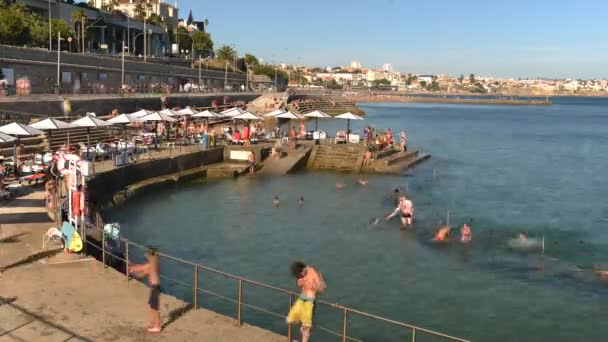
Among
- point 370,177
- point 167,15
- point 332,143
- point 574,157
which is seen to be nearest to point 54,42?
point 332,143

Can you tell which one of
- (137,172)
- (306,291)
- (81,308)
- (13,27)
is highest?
(13,27)

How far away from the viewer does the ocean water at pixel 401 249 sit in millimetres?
14594

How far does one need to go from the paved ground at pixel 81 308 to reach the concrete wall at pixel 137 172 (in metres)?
9.73

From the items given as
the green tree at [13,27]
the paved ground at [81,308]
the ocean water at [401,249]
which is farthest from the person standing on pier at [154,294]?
the green tree at [13,27]

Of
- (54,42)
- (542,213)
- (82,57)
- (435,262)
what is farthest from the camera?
(54,42)

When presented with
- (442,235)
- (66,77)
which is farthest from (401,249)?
(66,77)

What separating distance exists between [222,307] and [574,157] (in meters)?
47.7

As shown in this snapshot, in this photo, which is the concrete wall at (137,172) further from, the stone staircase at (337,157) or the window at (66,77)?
the window at (66,77)

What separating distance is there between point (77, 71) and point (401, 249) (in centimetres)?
4015

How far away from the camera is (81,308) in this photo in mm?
10602

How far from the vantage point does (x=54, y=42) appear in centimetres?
7250

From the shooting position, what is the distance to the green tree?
58906mm

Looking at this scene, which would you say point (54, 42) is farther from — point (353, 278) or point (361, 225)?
point (353, 278)

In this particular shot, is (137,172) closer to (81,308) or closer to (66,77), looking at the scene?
(81,308)
